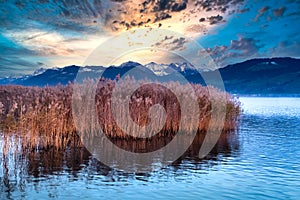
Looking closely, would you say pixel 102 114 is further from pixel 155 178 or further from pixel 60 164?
pixel 155 178

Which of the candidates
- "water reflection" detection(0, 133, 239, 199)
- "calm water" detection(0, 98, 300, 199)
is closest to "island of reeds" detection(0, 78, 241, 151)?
"water reflection" detection(0, 133, 239, 199)

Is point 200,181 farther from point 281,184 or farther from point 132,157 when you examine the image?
point 132,157

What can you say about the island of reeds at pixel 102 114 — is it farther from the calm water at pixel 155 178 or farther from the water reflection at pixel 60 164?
the calm water at pixel 155 178

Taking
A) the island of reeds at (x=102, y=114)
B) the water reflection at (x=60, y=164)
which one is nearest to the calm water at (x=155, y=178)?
the water reflection at (x=60, y=164)

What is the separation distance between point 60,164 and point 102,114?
5572 millimetres

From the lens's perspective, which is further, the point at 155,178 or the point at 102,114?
the point at 102,114

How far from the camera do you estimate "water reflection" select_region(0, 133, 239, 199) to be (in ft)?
32.9

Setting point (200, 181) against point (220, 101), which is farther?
point (220, 101)

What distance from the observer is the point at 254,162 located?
13195 millimetres

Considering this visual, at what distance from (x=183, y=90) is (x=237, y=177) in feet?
31.7

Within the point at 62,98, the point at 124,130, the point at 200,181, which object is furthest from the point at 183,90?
the point at 200,181

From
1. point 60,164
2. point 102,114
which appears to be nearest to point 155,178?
point 60,164

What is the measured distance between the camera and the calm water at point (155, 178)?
9.11 metres

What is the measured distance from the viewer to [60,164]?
39.1 feet
